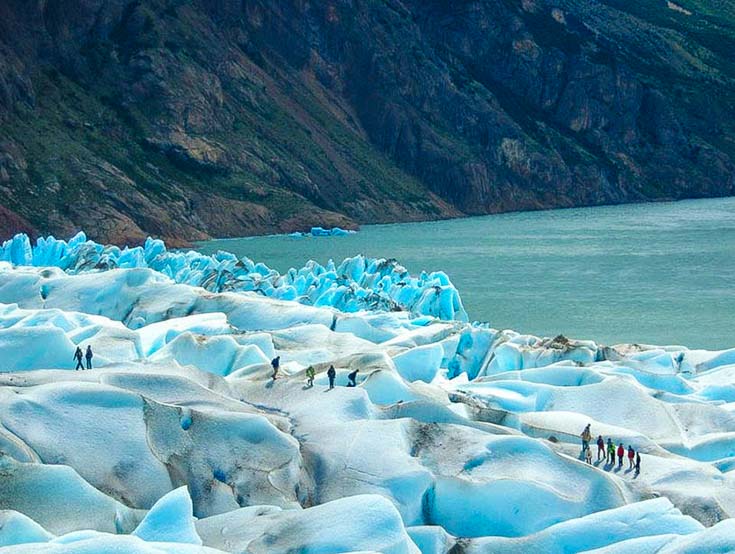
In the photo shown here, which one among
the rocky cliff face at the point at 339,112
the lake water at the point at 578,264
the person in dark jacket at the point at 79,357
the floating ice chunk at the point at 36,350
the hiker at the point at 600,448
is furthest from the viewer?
the rocky cliff face at the point at 339,112

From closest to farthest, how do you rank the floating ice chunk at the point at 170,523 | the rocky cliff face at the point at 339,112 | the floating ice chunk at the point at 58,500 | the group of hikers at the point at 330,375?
the floating ice chunk at the point at 170,523
the floating ice chunk at the point at 58,500
the group of hikers at the point at 330,375
the rocky cliff face at the point at 339,112

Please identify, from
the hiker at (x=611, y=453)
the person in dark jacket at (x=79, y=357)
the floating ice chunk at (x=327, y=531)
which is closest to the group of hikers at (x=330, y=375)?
the person in dark jacket at (x=79, y=357)

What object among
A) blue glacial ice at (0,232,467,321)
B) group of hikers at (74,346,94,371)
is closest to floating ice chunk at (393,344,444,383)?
group of hikers at (74,346,94,371)

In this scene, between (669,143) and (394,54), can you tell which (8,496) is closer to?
(394,54)

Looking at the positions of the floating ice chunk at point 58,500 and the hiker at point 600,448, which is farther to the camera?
the hiker at point 600,448

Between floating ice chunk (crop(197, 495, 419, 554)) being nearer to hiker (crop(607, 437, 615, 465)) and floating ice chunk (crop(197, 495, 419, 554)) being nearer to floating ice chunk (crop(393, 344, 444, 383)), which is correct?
hiker (crop(607, 437, 615, 465))

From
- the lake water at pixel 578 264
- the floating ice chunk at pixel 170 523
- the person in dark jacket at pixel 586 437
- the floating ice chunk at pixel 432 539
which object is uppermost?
the floating ice chunk at pixel 170 523

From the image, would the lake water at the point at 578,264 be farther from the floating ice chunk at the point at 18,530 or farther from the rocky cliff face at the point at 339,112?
the floating ice chunk at the point at 18,530

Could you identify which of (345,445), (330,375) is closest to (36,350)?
(330,375)
